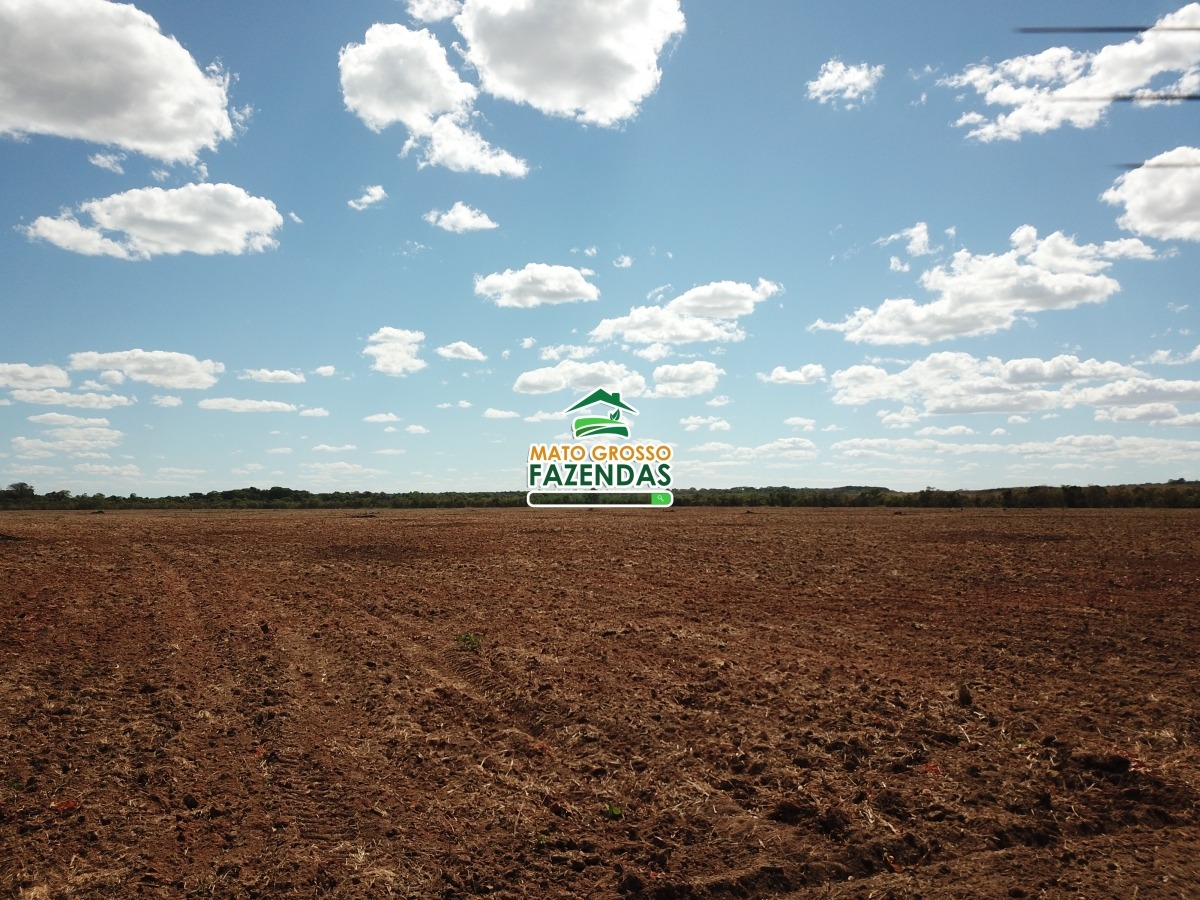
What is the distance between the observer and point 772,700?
7281 mm

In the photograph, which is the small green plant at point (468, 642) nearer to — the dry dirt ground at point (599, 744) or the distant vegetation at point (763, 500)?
the dry dirt ground at point (599, 744)

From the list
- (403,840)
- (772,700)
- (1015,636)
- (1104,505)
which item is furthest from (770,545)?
(1104,505)

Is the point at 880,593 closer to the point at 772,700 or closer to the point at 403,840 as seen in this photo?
the point at 772,700

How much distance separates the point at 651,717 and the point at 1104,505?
60333 millimetres

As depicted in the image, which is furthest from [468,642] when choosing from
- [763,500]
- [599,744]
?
[763,500]

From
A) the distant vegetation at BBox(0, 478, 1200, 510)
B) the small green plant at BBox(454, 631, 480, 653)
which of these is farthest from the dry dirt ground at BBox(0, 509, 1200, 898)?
the distant vegetation at BBox(0, 478, 1200, 510)

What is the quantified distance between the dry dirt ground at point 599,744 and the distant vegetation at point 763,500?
160 ft

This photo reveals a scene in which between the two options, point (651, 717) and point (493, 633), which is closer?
point (651, 717)

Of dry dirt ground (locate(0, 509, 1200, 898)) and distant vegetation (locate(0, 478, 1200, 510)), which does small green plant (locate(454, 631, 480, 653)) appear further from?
distant vegetation (locate(0, 478, 1200, 510))

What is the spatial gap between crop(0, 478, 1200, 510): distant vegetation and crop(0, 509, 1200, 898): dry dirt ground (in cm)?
4891

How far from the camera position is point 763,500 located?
73625 millimetres

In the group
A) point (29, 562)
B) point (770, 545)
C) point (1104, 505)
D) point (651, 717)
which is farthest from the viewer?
point (1104, 505)

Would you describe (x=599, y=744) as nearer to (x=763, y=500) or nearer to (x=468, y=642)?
(x=468, y=642)

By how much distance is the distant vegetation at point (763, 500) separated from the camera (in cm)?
5441
